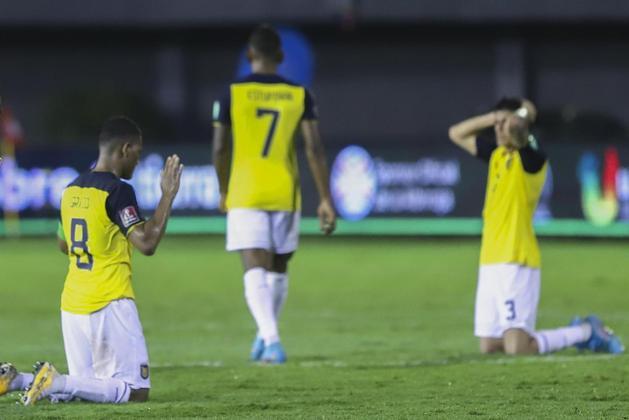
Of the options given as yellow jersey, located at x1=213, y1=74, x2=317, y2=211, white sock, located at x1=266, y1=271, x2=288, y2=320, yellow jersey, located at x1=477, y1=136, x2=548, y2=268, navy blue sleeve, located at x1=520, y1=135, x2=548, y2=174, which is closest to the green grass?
white sock, located at x1=266, y1=271, x2=288, y2=320

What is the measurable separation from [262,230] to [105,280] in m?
2.58

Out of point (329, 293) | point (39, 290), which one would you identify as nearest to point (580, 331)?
point (329, 293)

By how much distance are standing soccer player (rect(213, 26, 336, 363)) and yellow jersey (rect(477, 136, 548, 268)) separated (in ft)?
3.42

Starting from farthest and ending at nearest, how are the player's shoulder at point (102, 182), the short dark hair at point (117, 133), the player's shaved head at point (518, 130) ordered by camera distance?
the player's shaved head at point (518, 130), the short dark hair at point (117, 133), the player's shoulder at point (102, 182)

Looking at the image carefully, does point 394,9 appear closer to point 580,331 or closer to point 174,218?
point 174,218

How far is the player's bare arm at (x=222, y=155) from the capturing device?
10.6m

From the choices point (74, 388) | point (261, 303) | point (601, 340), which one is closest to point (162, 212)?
point (74, 388)

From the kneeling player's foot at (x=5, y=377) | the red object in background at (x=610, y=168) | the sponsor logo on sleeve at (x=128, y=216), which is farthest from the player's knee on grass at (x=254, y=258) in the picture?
the red object in background at (x=610, y=168)

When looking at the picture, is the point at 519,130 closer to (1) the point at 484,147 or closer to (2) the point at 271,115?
(1) the point at 484,147

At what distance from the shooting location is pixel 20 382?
769 centimetres

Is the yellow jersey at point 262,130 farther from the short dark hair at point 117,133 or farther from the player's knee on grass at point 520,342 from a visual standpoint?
the short dark hair at point 117,133

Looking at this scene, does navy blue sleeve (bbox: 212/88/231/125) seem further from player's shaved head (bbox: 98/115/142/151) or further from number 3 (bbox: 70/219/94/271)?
Result: number 3 (bbox: 70/219/94/271)

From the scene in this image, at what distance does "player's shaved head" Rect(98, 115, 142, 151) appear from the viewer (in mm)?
8289

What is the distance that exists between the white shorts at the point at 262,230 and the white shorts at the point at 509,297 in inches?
A: 52.1
